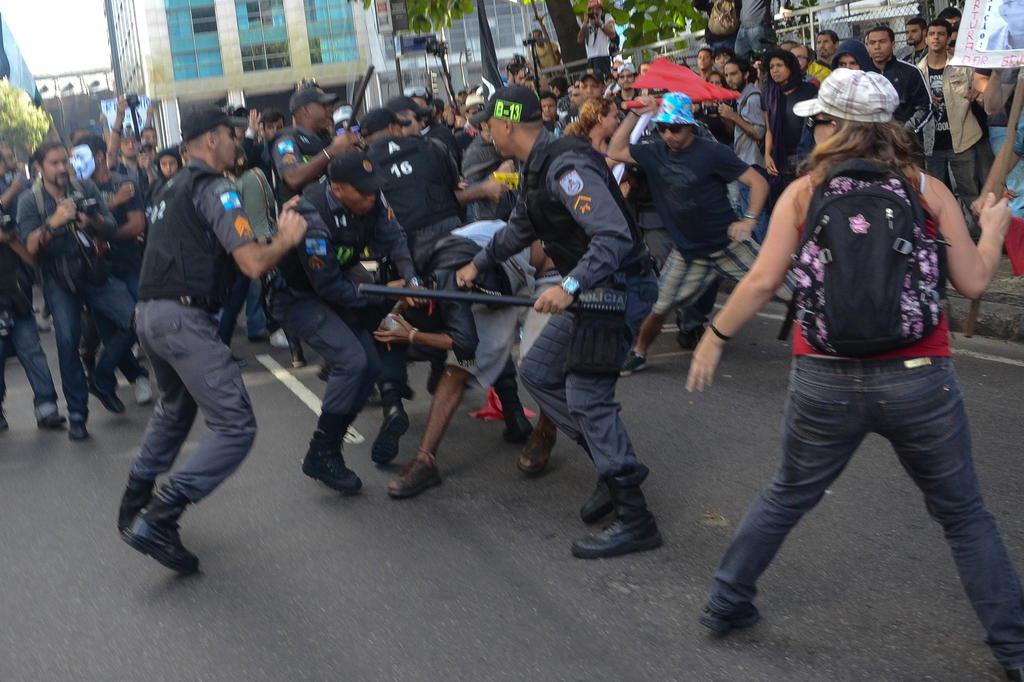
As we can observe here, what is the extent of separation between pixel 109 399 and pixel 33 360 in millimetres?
572

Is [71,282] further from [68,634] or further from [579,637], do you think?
[579,637]

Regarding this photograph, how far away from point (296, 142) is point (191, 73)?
66548 mm

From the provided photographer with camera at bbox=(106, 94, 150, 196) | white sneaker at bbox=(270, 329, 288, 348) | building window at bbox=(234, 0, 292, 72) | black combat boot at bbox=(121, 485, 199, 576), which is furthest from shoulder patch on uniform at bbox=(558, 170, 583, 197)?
building window at bbox=(234, 0, 292, 72)

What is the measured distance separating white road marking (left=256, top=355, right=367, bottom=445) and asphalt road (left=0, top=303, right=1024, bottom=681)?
26 centimetres

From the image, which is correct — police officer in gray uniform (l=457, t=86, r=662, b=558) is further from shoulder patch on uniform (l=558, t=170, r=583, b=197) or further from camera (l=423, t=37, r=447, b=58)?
camera (l=423, t=37, r=447, b=58)

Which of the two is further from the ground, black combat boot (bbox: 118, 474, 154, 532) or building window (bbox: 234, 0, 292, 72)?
black combat boot (bbox: 118, 474, 154, 532)

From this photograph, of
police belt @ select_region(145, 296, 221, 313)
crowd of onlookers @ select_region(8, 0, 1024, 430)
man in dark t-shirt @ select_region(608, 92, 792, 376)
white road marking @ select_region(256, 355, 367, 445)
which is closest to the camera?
police belt @ select_region(145, 296, 221, 313)

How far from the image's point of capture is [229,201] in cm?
504

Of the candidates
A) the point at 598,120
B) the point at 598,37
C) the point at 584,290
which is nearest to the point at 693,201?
the point at 598,120

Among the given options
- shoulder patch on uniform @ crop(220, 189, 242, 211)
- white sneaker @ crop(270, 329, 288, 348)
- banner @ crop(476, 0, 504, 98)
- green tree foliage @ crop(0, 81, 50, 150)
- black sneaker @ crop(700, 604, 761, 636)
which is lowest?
green tree foliage @ crop(0, 81, 50, 150)

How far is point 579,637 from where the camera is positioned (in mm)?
4207

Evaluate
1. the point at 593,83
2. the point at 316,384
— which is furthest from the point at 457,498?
the point at 593,83

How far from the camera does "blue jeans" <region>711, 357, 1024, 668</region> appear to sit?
3.56m

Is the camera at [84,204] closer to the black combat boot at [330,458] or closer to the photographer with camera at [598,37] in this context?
the black combat boot at [330,458]
